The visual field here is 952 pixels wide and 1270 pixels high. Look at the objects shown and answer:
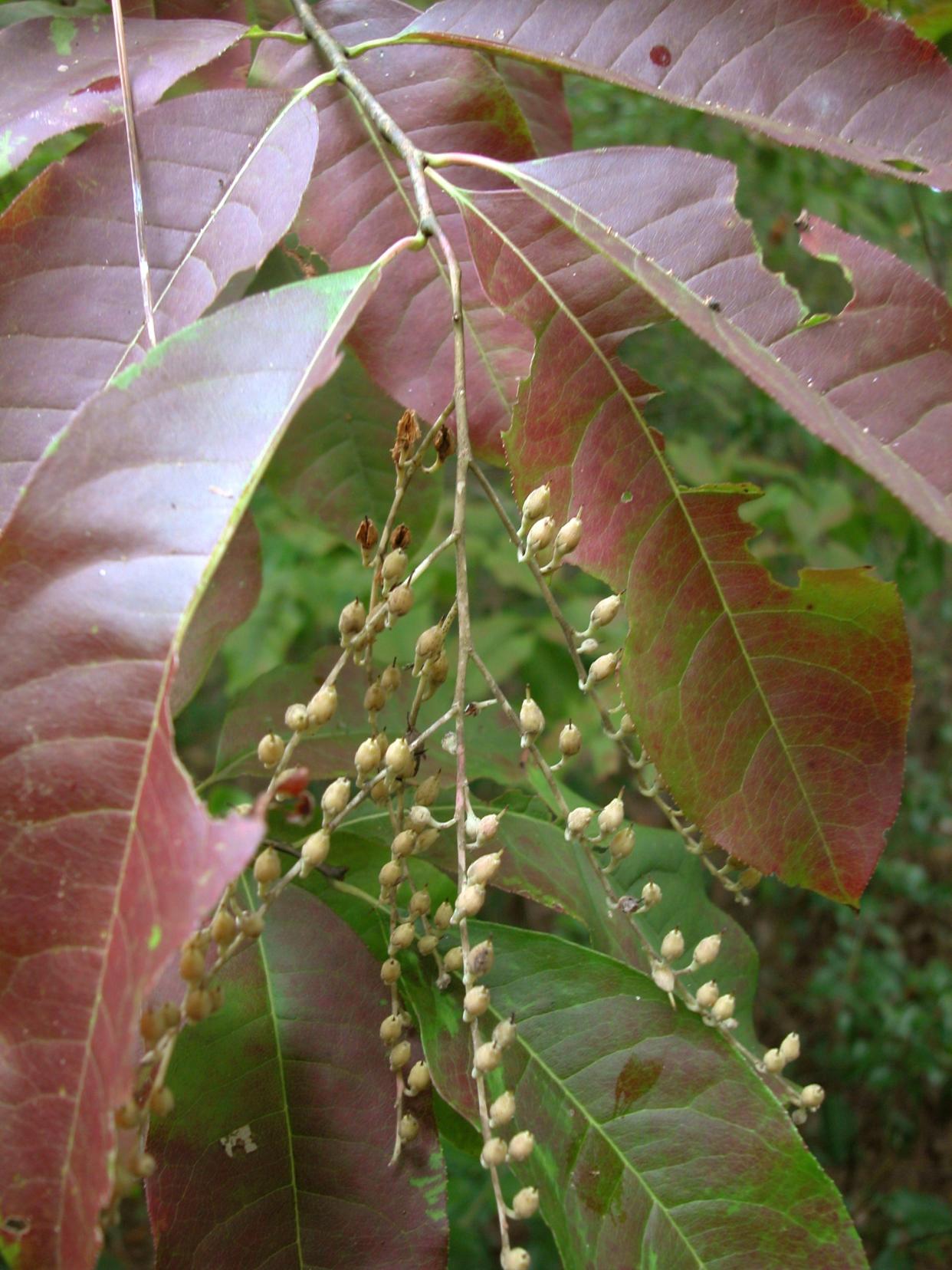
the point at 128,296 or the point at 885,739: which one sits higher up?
the point at 128,296

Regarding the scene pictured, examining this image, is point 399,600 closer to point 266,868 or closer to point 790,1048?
point 266,868

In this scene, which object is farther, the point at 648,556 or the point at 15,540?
the point at 648,556

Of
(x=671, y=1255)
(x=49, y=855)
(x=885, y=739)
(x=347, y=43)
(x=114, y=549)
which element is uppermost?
(x=347, y=43)

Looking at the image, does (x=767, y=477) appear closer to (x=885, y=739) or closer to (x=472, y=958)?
(x=885, y=739)

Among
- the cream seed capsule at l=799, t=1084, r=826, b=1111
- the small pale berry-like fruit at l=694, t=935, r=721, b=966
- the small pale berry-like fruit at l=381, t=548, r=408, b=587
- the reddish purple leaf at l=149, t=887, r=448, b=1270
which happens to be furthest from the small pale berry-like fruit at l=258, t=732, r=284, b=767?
the cream seed capsule at l=799, t=1084, r=826, b=1111

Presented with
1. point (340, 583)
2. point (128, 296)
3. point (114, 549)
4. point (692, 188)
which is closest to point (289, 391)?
point (114, 549)

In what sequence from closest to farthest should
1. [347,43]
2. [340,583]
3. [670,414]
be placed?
[347,43], [340,583], [670,414]

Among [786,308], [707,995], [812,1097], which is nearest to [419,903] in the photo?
[707,995]
